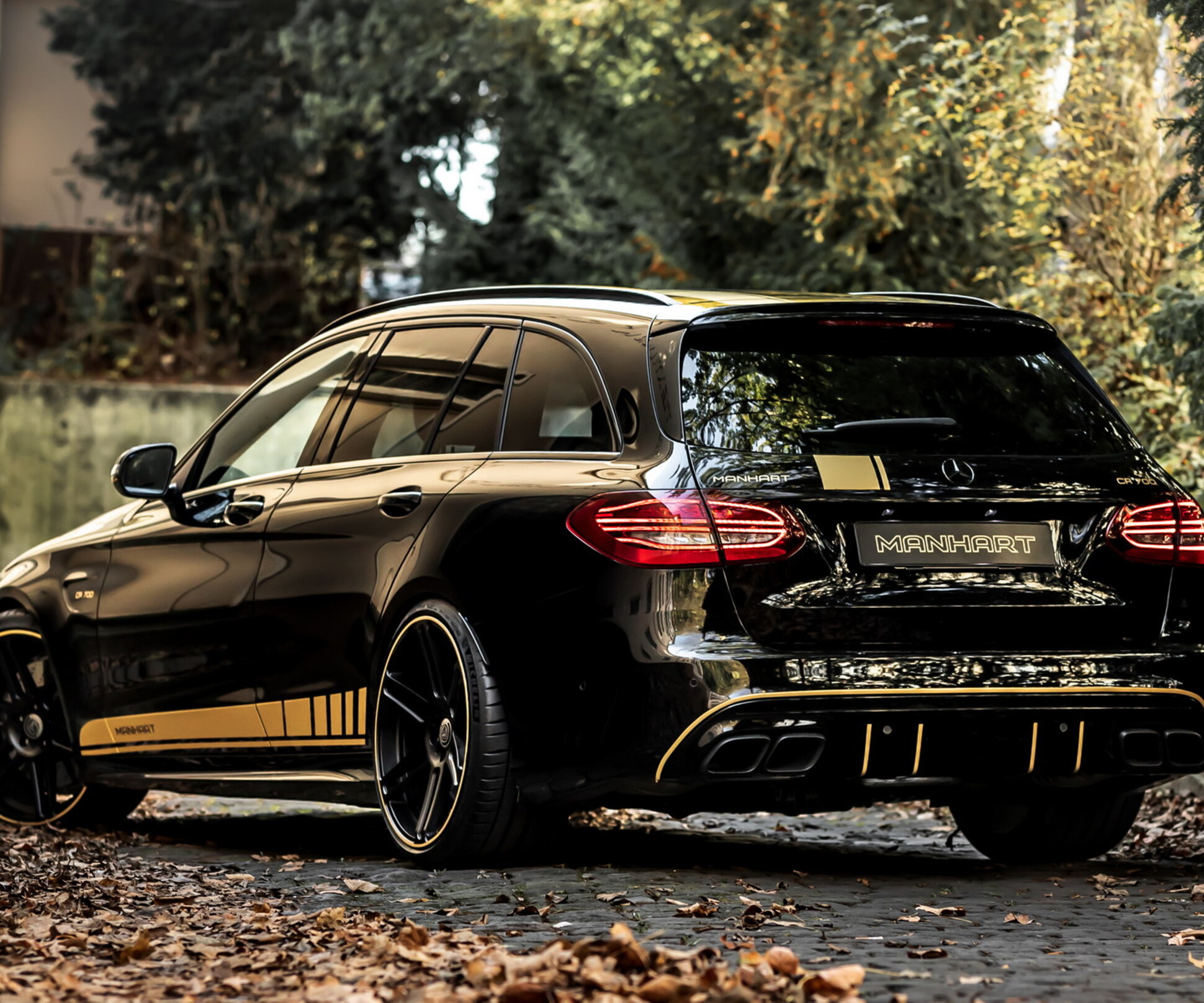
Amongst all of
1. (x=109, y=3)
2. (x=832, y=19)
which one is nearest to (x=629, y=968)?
(x=832, y=19)

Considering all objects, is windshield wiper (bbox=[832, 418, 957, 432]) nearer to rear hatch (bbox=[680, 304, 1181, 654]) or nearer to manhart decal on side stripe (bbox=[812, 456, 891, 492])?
rear hatch (bbox=[680, 304, 1181, 654])

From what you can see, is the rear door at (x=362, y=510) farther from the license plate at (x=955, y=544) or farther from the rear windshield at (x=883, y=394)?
the license plate at (x=955, y=544)

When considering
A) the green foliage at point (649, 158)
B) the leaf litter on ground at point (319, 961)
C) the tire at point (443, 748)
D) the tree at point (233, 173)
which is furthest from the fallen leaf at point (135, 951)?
the tree at point (233, 173)

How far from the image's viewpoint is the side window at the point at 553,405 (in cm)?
662

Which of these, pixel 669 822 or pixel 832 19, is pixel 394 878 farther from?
pixel 832 19

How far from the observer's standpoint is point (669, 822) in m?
9.37

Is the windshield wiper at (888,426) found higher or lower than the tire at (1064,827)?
higher

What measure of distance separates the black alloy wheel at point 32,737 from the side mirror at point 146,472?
997 mm

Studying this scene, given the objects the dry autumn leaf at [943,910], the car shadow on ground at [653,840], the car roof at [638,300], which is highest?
the car roof at [638,300]

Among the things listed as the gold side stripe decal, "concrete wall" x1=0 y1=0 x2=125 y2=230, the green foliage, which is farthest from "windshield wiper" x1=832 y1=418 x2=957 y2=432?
"concrete wall" x1=0 y1=0 x2=125 y2=230

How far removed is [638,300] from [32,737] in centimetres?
350

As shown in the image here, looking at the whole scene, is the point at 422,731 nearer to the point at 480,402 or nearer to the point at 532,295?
the point at 480,402

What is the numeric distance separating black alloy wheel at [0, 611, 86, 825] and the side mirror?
100cm

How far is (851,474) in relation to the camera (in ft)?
20.6
